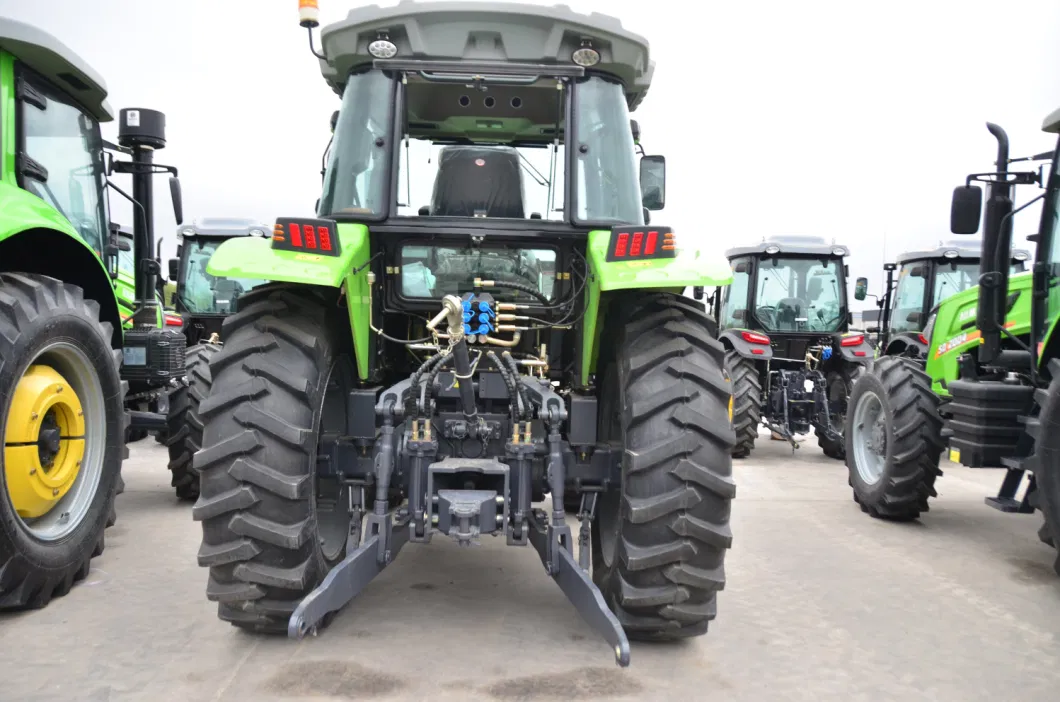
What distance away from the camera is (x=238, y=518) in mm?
2879

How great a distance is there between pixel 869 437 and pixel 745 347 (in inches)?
110

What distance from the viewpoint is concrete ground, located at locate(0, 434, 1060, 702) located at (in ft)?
9.57

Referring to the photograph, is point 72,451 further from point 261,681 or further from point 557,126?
point 557,126

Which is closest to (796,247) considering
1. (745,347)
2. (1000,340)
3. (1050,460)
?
(745,347)

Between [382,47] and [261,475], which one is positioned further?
[382,47]

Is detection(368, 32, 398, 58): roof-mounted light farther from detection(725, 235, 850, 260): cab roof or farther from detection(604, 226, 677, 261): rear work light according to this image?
detection(725, 235, 850, 260): cab roof

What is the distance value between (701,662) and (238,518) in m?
1.79

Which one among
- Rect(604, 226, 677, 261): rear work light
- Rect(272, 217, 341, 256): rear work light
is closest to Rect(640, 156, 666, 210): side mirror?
Rect(604, 226, 677, 261): rear work light

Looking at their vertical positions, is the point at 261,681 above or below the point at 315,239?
below

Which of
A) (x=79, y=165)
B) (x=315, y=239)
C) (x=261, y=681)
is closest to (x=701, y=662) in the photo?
(x=261, y=681)

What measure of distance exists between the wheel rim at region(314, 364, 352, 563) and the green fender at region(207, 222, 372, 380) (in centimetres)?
21

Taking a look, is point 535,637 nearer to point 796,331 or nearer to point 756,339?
point 756,339

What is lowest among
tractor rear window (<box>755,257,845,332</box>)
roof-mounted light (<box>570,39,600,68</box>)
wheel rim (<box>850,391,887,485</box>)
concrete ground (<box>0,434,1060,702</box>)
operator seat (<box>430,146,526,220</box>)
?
concrete ground (<box>0,434,1060,702</box>)

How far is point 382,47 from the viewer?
3531mm
